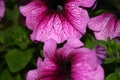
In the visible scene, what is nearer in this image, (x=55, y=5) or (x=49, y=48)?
(x=49, y=48)

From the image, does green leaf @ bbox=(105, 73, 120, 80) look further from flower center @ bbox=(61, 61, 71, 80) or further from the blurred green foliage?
flower center @ bbox=(61, 61, 71, 80)

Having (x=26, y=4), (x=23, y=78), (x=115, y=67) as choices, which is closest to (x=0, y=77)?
(x=23, y=78)

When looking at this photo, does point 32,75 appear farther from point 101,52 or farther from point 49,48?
point 101,52

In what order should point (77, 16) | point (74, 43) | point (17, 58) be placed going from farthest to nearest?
point (17, 58) → point (77, 16) → point (74, 43)

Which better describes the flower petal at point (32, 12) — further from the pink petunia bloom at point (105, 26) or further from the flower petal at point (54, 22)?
the pink petunia bloom at point (105, 26)

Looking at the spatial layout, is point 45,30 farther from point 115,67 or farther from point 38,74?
point 115,67

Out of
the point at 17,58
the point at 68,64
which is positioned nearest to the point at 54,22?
the point at 68,64
